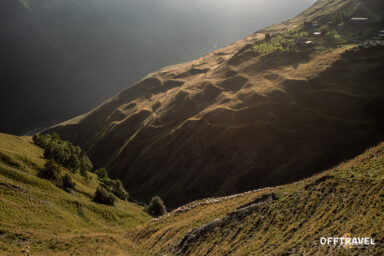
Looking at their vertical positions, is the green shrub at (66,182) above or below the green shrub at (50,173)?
below

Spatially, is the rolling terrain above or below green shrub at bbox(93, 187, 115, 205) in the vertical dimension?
above

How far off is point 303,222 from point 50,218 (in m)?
44.1

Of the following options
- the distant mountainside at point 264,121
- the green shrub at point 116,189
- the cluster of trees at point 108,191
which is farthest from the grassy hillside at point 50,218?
the distant mountainside at point 264,121

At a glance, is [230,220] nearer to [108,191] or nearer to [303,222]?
[303,222]

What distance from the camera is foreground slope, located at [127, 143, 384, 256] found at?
1853cm

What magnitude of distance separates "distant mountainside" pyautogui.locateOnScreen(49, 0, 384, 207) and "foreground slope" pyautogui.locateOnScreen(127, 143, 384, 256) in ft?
149

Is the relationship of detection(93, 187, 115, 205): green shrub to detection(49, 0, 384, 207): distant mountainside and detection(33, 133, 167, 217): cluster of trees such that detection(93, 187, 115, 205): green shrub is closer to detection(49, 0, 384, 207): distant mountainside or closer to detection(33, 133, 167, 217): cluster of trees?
detection(33, 133, 167, 217): cluster of trees

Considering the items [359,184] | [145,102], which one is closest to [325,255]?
[359,184]

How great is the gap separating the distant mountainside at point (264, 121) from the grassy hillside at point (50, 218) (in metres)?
35.8

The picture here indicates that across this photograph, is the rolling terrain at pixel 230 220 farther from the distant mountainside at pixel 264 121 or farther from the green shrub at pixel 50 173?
the distant mountainside at pixel 264 121

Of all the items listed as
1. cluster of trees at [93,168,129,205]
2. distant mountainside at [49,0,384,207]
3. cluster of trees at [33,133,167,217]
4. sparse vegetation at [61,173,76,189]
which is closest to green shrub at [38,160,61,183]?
cluster of trees at [33,133,167,217]

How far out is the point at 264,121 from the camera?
90875mm

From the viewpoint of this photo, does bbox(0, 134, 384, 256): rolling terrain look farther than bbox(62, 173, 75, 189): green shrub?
No

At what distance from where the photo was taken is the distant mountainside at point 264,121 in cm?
7700
